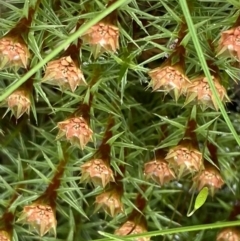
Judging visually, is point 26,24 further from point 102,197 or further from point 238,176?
point 238,176

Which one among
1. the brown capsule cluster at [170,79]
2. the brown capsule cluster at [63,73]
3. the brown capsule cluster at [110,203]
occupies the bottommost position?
the brown capsule cluster at [110,203]

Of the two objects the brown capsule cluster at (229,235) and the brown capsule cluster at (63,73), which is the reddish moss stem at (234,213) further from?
the brown capsule cluster at (63,73)

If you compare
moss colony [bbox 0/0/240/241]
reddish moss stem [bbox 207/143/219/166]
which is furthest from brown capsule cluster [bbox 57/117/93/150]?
reddish moss stem [bbox 207/143/219/166]

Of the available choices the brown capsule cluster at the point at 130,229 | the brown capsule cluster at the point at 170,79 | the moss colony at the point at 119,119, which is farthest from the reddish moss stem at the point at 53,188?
the brown capsule cluster at the point at 170,79

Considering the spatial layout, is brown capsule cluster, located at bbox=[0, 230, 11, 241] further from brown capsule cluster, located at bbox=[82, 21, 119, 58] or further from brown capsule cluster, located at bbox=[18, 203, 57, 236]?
brown capsule cluster, located at bbox=[82, 21, 119, 58]

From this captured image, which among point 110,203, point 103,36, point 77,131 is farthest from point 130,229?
point 103,36

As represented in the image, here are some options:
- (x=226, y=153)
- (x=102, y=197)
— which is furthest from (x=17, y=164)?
(x=226, y=153)

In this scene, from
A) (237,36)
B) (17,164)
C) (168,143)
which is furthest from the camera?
(17,164)
